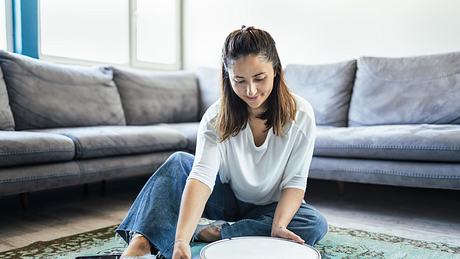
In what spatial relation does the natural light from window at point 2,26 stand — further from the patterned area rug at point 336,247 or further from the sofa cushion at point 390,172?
the sofa cushion at point 390,172

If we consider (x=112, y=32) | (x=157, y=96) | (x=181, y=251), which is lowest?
(x=181, y=251)

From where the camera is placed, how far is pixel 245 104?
140 cm

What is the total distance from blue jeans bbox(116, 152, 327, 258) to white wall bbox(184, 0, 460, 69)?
6.15 feet

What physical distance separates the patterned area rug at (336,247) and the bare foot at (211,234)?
3 centimetres

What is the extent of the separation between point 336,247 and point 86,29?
7.94ft

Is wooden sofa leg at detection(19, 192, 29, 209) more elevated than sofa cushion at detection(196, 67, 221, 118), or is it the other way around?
sofa cushion at detection(196, 67, 221, 118)

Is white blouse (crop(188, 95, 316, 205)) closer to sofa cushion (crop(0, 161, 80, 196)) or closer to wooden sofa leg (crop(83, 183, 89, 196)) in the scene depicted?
sofa cushion (crop(0, 161, 80, 196))

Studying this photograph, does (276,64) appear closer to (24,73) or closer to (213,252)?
(213,252)

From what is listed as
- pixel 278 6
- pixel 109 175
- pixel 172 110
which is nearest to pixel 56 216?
pixel 109 175

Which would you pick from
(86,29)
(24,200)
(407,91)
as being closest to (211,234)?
(24,200)

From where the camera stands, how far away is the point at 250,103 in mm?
1271

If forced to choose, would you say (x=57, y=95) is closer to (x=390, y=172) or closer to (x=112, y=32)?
(x=112, y=32)

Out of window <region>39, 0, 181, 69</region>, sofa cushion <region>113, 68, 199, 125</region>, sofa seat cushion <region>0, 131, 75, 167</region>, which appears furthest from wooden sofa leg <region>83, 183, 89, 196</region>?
window <region>39, 0, 181, 69</region>

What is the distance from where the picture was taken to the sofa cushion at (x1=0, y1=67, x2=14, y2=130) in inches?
87.0
